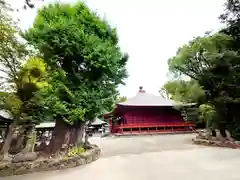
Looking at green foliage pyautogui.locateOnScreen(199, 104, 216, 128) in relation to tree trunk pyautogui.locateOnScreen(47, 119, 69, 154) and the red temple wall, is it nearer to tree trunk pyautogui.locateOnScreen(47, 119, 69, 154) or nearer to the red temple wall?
the red temple wall

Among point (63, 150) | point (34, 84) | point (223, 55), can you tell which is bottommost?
point (63, 150)

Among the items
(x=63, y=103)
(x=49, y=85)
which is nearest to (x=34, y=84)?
(x=49, y=85)

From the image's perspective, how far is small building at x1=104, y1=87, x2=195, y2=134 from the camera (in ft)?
64.3

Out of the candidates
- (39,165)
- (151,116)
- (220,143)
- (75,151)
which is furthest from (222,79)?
(39,165)

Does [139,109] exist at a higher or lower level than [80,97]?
higher

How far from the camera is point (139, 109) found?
807 inches

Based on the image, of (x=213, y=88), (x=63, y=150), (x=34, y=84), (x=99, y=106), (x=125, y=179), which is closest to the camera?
(x=125, y=179)

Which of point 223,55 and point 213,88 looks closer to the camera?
point 223,55

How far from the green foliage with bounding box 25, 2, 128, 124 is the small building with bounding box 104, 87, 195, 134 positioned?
10.8m

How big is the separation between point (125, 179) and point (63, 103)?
13.4 feet

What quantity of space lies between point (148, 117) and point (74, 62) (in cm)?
1388

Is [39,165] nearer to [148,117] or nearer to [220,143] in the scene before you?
[220,143]

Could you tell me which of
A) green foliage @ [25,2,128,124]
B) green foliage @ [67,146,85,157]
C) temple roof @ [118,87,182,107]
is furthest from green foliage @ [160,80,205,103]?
green foliage @ [67,146,85,157]

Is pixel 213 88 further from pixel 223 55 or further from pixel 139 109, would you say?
pixel 139 109
